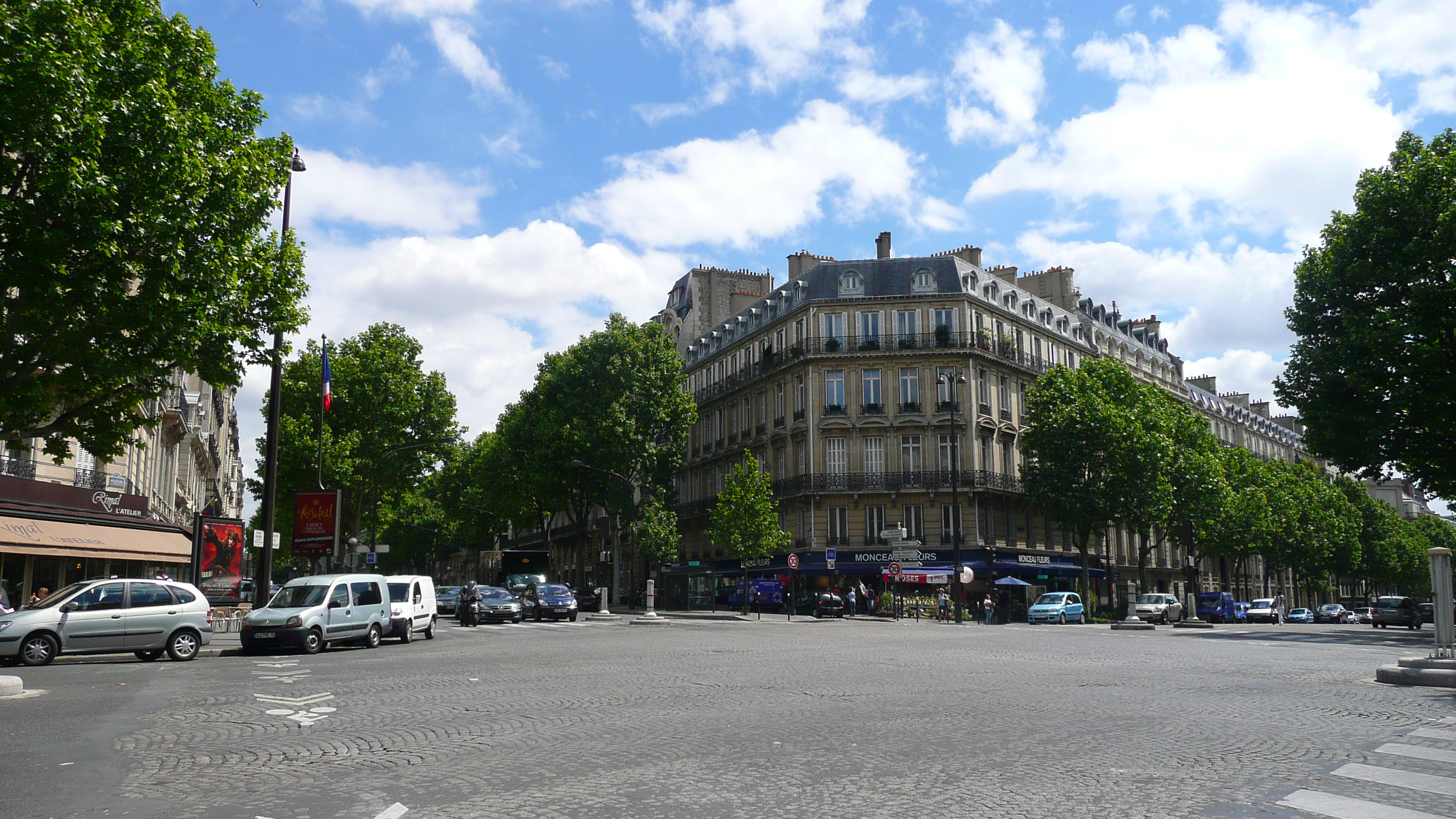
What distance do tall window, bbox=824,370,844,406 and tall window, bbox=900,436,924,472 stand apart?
12.2 feet

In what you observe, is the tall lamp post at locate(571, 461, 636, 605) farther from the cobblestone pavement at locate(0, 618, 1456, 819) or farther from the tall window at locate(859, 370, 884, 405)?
the cobblestone pavement at locate(0, 618, 1456, 819)

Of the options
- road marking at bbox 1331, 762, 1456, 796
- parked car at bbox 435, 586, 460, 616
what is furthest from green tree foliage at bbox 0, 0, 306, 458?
parked car at bbox 435, 586, 460, 616

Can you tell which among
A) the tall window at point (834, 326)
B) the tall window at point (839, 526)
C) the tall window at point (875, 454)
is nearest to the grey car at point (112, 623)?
the tall window at point (839, 526)

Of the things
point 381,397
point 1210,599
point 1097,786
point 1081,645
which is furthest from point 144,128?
point 1210,599

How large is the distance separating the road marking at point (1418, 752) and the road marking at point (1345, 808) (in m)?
1.84

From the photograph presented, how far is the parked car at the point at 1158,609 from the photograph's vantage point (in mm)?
45406

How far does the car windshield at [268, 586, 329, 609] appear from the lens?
22.0 meters

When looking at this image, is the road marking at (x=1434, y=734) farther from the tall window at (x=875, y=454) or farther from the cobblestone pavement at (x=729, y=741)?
the tall window at (x=875, y=454)

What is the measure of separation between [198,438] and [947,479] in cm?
3870

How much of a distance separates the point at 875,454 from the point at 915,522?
3.97 meters

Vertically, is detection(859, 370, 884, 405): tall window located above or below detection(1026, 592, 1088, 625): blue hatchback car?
above

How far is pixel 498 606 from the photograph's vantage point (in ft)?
124

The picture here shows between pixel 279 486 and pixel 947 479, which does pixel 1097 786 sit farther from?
pixel 279 486

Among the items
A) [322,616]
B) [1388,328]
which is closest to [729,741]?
[322,616]
